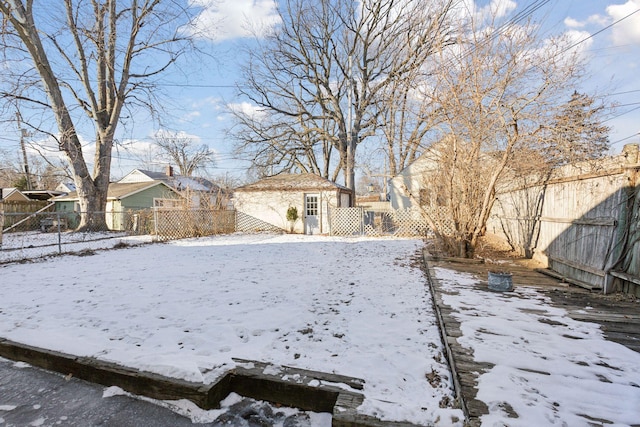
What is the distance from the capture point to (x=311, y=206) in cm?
1446

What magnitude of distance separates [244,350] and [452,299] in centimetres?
266

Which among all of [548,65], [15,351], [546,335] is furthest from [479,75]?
[15,351]

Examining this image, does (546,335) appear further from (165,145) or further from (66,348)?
(165,145)

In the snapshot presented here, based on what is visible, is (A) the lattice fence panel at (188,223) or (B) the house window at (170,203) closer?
(A) the lattice fence panel at (188,223)

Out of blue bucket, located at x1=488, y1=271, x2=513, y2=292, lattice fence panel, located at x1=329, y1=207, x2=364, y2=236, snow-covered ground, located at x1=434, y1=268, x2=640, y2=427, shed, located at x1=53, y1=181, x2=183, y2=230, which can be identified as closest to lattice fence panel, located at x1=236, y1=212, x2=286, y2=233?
lattice fence panel, located at x1=329, y1=207, x2=364, y2=236

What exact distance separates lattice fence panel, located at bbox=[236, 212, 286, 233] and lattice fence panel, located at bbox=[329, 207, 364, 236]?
2920 mm

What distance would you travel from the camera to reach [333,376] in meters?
2.09

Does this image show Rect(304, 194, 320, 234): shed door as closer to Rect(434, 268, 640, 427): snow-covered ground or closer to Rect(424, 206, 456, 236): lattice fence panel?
Rect(424, 206, 456, 236): lattice fence panel

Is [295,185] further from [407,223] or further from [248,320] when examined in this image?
[248,320]

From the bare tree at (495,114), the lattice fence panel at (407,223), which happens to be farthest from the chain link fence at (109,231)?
the bare tree at (495,114)

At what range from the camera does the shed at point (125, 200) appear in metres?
19.2

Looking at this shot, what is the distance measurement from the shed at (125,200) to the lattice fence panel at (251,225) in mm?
5268

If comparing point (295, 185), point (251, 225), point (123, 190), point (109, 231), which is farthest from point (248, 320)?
point (123, 190)

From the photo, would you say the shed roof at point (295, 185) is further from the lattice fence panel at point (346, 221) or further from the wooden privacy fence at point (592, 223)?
the wooden privacy fence at point (592, 223)
